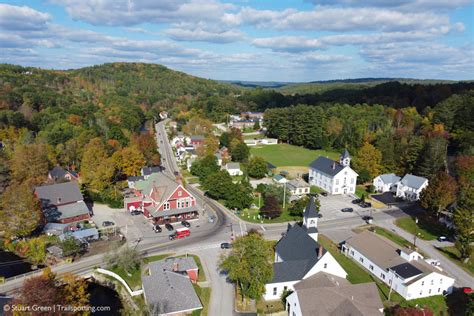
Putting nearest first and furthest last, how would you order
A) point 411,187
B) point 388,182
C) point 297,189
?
point 411,187, point 297,189, point 388,182

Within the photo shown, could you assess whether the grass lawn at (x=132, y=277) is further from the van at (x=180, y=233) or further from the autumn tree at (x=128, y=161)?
the autumn tree at (x=128, y=161)

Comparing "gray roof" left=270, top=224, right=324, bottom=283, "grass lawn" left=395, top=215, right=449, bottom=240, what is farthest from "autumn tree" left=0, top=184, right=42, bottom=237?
"grass lawn" left=395, top=215, right=449, bottom=240

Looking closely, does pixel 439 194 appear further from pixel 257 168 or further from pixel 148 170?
pixel 148 170

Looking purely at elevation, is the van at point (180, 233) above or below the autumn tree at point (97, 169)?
below

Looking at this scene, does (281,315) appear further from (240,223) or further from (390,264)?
(240,223)

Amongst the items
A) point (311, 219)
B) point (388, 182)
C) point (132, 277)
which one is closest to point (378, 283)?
point (311, 219)

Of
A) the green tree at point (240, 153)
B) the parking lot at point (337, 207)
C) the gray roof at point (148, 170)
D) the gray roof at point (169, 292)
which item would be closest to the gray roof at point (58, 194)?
the gray roof at point (148, 170)

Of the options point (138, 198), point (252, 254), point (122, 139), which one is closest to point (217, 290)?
point (252, 254)
